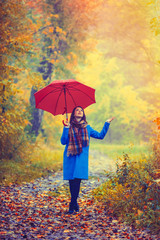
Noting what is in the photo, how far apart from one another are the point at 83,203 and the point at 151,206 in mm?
1953

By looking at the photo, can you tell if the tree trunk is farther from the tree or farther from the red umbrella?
the red umbrella

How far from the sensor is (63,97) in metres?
6.27

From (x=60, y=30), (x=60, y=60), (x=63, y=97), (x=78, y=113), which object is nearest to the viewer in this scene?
(x=78, y=113)

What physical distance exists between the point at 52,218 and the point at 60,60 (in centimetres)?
893

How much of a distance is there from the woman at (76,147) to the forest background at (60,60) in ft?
7.59

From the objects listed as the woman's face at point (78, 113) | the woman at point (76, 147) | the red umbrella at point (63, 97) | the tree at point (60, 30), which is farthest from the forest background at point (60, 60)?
the woman at point (76, 147)

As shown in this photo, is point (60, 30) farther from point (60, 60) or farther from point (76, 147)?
point (76, 147)

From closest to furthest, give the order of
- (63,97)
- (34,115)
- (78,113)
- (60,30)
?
(78,113)
(63,97)
(60,30)
(34,115)

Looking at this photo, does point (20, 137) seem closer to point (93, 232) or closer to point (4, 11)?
point (4, 11)

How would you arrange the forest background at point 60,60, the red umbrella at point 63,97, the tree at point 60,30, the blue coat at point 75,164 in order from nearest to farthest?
the blue coat at point 75,164
the red umbrella at point 63,97
the forest background at point 60,60
the tree at point 60,30

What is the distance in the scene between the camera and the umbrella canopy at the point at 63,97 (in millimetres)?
6055

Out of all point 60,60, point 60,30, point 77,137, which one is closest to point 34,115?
point 60,60

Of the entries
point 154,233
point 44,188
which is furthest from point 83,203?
point 154,233

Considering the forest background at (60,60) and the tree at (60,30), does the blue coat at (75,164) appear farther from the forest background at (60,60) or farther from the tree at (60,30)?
the tree at (60,30)
